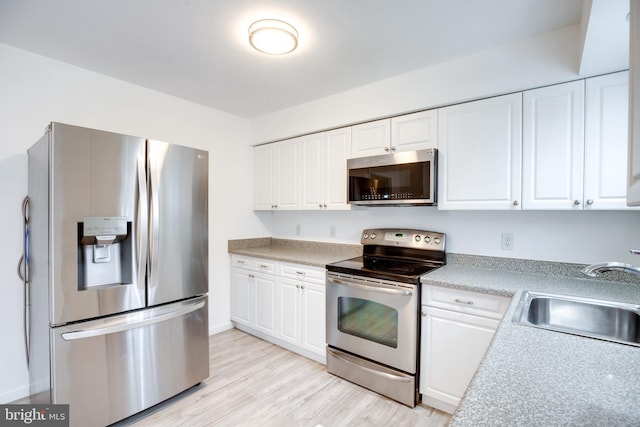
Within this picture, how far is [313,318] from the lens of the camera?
8.63 ft

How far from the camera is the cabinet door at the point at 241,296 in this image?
3.21 metres

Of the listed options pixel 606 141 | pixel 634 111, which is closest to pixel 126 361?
pixel 634 111

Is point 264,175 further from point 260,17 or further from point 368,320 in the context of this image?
point 368,320

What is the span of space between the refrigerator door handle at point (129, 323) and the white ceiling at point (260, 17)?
181cm

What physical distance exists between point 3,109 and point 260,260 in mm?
2258

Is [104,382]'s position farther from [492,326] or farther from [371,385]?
[492,326]

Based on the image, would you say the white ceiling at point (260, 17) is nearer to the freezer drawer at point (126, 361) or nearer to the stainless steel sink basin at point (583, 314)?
the stainless steel sink basin at point (583, 314)

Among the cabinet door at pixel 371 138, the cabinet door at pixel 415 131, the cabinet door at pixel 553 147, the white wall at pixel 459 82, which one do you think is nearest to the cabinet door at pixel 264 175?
the white wall at pixel 459 82

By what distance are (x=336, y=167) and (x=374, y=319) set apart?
143 cm

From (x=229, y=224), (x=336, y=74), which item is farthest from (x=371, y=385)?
(x=336, y=74)

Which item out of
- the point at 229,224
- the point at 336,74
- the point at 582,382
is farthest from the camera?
the point at 229,224

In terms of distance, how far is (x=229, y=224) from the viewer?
11.4 ft

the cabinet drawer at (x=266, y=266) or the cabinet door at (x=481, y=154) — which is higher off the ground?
the cabinet door at (x=481, y=154)

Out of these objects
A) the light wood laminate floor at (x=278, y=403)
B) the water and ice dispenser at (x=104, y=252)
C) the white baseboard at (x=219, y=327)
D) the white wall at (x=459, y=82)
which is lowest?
the light wood laminate floor at (x=278, y=403)
